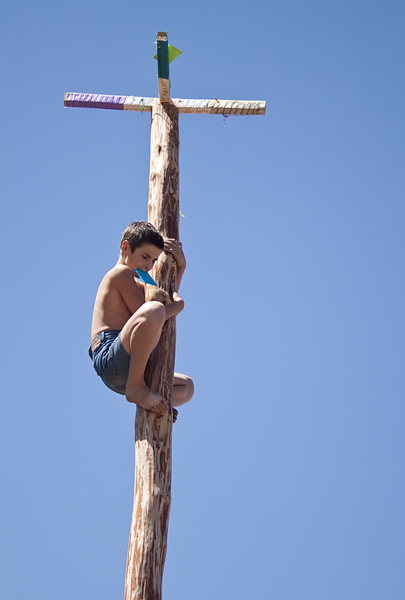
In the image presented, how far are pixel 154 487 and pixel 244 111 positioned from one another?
314 cm

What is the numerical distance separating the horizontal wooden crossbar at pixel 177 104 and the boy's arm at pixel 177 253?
4.07ft

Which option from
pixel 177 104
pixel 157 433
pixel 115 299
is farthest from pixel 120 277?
pixel 177 104

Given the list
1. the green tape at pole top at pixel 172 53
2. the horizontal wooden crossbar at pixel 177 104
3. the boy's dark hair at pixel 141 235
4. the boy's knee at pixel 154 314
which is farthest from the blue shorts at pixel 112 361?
the green tape at pole top at pixel 172 53

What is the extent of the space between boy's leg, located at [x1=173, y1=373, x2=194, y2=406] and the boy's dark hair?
95cm

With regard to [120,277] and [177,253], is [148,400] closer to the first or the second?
[120,277]

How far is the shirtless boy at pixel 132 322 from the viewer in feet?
16.8

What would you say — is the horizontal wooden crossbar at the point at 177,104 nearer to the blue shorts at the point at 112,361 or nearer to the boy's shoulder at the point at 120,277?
the boy's shoulder at the point at 120,277

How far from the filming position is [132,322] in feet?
16.8

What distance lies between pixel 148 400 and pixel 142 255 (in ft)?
3.36

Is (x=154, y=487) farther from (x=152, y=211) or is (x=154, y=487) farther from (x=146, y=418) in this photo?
(x=152, y=211)

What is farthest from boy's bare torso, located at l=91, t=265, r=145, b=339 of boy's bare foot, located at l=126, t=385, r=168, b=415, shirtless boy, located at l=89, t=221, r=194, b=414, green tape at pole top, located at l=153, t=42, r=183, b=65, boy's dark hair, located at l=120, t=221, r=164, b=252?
green tape at pole top, located at l=153, t=42, r=183, b=65

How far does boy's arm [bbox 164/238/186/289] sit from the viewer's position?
5.81m

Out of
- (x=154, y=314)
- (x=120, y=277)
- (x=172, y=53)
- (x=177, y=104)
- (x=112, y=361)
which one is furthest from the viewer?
(x=177, y=104)

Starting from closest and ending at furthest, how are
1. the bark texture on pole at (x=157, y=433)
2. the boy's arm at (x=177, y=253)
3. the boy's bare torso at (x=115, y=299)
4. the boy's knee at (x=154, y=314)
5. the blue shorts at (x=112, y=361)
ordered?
1. the bark texture on pole at (x=157, y=433)
2. the boy's knee at (x=154, y=314)
3. the blue shorts at (x=112, y=361)
4. the boy's bare torso at (x=115, y=299)
5. the boy's arm at (x=177, y=253)
